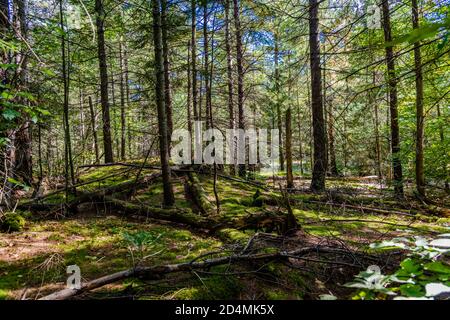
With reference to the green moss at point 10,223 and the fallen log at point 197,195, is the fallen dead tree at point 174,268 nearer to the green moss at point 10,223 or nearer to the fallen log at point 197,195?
the fallen log at point 197,195

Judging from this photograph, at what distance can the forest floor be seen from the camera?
111 inches

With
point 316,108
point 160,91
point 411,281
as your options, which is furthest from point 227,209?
point 411,281

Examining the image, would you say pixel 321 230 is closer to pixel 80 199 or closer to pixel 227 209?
pixel 227 209

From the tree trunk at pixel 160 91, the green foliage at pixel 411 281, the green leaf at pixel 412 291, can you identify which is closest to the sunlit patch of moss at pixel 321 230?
the tree trunk at pixel 160 91

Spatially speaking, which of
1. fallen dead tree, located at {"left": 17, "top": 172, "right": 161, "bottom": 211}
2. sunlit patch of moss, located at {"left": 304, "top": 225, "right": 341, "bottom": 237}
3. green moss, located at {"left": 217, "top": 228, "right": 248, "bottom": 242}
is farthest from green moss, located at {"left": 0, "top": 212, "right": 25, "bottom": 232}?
sunlit patch of moss, located at {"left": 304, "top": 225, "right": 341, "bottom": 237}

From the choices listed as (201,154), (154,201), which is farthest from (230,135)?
(154,201)

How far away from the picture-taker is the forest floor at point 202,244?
2.81 metres

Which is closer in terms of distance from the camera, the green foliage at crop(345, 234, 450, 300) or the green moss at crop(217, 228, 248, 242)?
the green foliage at crop(345, 234, 450, 300)

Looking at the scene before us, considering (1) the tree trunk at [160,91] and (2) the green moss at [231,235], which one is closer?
(2) the green moss at [231,235]

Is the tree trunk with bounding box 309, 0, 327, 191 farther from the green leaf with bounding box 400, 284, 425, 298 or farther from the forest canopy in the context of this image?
the green leaf with bounding box 400, 284, 425, 298

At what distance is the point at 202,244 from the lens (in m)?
4.30
